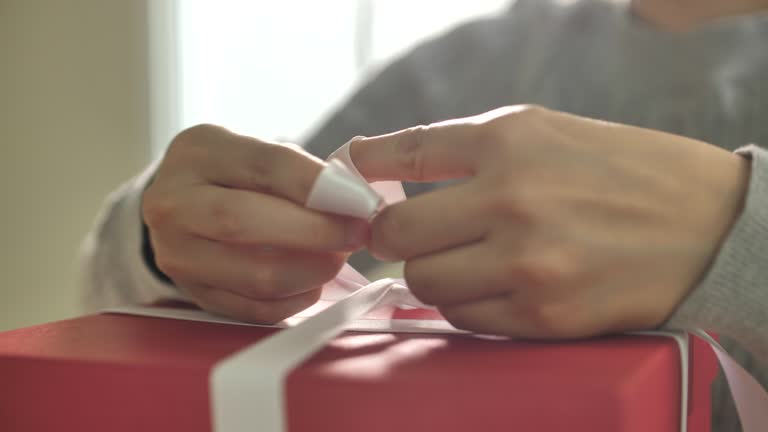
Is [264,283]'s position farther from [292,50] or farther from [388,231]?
[292,50]

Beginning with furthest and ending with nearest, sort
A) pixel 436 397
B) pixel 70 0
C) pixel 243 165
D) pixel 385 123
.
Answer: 1. pixel 70 0
2. pixel 385 123
3. pixel 243 165
4. pixel 436 397

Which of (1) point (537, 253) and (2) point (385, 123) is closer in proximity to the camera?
(1) point (537, 253)

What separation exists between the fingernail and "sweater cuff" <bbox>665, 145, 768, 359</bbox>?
0.14m

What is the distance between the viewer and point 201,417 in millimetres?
245

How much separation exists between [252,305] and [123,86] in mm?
1193

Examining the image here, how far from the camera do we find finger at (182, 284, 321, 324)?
13.2 inches

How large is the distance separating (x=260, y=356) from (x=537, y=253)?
0.37 ft

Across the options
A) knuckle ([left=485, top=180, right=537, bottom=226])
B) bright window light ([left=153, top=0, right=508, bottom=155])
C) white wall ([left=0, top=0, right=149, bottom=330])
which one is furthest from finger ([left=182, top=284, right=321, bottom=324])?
white wall ([left=0, top=0, right=149, bottom=330])

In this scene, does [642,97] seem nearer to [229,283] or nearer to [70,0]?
Result: [229,283]

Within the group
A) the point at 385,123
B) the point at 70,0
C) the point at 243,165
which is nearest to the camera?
the point at 243,165

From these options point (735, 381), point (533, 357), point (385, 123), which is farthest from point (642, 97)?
point (533, 357)

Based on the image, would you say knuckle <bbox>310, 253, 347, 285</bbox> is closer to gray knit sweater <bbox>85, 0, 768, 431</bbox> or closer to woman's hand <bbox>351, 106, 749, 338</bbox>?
woman's hand <bbox>351, 106, 749, 338</bbox>

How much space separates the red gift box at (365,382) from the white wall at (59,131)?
104 centimetres

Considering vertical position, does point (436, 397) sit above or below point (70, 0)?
below
